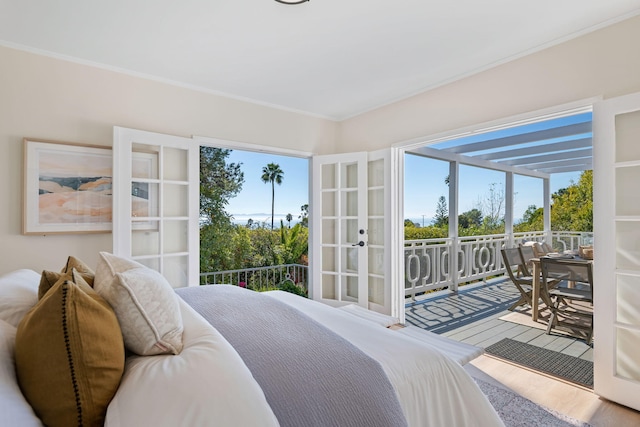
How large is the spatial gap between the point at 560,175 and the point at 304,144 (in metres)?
6.37

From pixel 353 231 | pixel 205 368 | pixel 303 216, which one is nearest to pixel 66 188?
pixel 205 368

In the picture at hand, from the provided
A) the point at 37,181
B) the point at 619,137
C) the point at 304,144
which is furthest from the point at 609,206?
the point at 37,181

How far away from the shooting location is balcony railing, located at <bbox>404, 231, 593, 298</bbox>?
5184mm

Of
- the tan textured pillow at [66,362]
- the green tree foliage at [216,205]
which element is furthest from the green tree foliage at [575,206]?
the tan textured pillow at [66,362]

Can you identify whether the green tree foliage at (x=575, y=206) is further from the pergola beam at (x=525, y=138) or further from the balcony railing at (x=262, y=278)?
the balcony railing at (x=262, y=278)

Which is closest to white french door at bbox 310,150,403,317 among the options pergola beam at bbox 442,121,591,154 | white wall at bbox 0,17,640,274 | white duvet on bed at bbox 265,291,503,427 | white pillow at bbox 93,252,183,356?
white wall at bbox 0,17,640,274

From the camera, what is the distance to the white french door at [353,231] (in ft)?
12.4

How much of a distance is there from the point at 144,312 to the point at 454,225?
5.37 m

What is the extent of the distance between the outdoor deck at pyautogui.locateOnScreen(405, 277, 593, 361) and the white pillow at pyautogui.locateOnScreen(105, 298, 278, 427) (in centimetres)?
308

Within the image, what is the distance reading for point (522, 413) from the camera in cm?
212

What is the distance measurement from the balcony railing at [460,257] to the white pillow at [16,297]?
434cm

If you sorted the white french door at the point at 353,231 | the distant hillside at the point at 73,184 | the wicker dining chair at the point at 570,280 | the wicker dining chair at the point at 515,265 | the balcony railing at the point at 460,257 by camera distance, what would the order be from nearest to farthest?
the distant hillside at the point at 73,184 < the wicker dining chair at the point at 570,280 < the white french door at the point at 353,231 < the wicker dining chair at the point at 515,265 < the balcony railing at the point at 460,257

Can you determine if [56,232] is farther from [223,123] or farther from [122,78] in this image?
[223,123]

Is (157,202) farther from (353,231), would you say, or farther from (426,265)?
(426,265)
